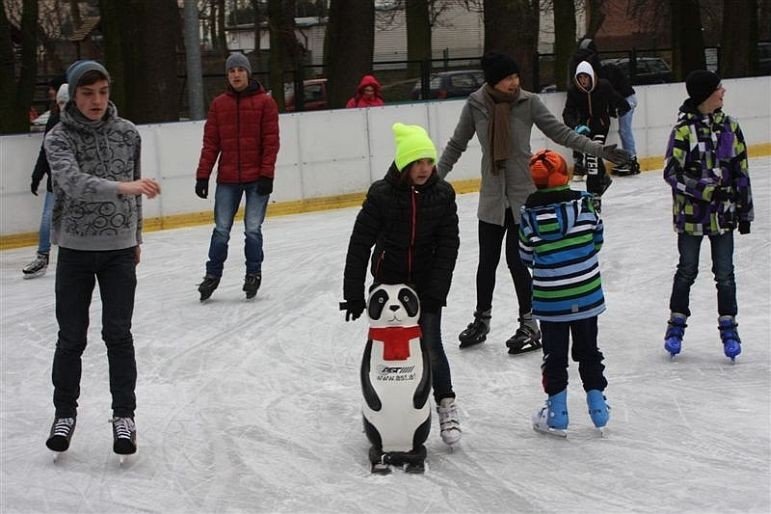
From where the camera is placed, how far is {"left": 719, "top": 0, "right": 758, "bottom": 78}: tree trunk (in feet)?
73.8

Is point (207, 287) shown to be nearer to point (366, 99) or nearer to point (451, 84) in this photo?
point (366, 99)

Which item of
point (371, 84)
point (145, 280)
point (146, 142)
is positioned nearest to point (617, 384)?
point (145, 280)

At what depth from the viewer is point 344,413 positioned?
19.4 feet

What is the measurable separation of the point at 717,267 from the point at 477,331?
4.75 ft

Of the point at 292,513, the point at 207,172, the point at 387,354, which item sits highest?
the point at 207,172

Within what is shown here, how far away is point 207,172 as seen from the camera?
8555mm

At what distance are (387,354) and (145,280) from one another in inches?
206

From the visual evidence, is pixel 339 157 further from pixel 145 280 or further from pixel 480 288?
pixel 480 288

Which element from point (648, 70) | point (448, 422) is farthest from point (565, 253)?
point (648, 70)

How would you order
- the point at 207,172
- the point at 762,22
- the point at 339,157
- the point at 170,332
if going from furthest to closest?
the point at 762,22 → the point at 339,157 → the point at 207,172 → the point at 170,332

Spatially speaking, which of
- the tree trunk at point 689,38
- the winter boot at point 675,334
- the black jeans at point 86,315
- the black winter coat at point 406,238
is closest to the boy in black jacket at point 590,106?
the winter boot at point 675,334

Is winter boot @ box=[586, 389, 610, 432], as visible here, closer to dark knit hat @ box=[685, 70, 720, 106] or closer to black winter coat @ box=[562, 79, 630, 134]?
dark knit hat @ box=[685, 70, 720, 106]

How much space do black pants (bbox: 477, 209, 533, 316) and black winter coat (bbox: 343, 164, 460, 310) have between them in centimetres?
166

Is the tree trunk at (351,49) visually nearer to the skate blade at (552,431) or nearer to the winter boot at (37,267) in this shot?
the winter boot at (37,267)
